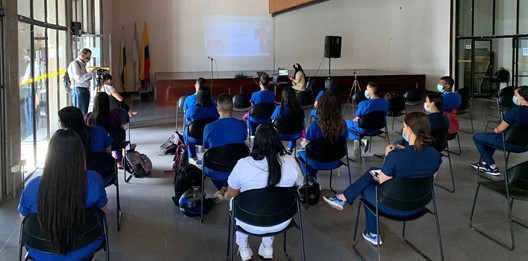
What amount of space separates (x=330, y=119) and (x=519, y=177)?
1.70m

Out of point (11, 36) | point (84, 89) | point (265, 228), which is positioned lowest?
point (265, 228)

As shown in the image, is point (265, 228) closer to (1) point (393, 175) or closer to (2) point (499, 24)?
(1) point (393, 175)

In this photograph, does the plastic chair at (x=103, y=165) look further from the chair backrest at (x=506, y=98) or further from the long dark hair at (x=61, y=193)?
the chair backrest at (x=506, y=98)

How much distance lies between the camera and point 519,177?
11.1 ft

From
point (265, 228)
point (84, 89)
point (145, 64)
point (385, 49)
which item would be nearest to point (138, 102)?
point (145, 64)

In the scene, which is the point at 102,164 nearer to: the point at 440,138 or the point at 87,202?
the point at 87,202

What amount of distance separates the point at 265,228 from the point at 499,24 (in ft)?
40.6

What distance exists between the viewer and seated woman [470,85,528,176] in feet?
15.7

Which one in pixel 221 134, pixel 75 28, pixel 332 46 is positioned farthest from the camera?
pixel 332 46

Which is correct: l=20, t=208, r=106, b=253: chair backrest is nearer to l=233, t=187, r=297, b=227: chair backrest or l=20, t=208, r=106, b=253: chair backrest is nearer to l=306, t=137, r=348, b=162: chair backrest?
l=233, t=187, r=297, b=227: chair backrest

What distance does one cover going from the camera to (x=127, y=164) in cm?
530

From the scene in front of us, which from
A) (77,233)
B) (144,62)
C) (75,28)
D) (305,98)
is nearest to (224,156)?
(77,233)

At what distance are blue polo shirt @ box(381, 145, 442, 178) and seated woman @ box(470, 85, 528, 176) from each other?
99.7 inches

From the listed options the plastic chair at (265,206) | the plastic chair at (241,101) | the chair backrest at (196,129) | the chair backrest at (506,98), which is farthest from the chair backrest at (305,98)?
the plastic chair at (265,206)
